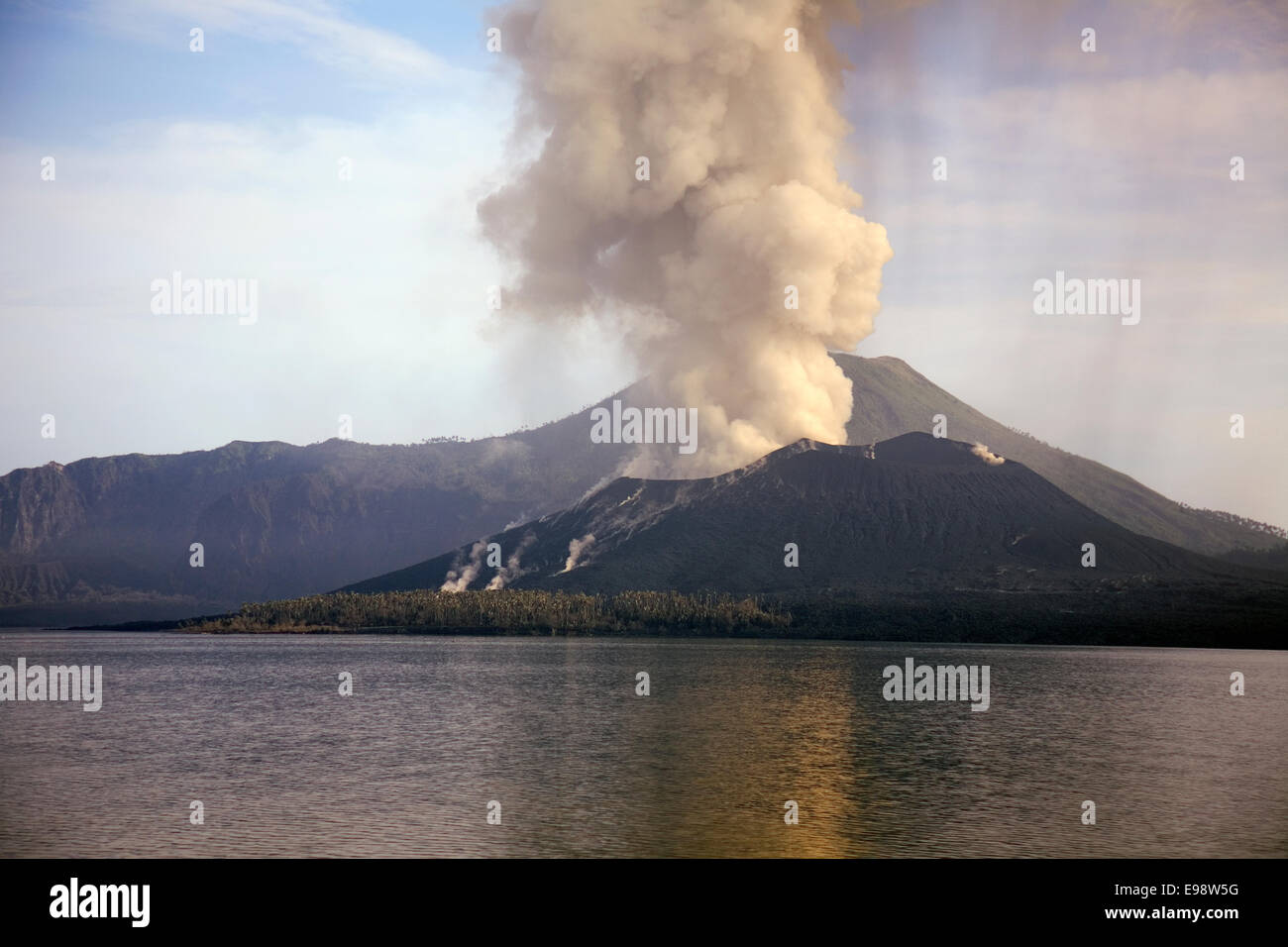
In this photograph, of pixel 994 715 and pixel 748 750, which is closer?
pixel 748 750

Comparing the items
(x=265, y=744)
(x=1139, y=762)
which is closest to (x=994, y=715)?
(x=1139, y=762)
